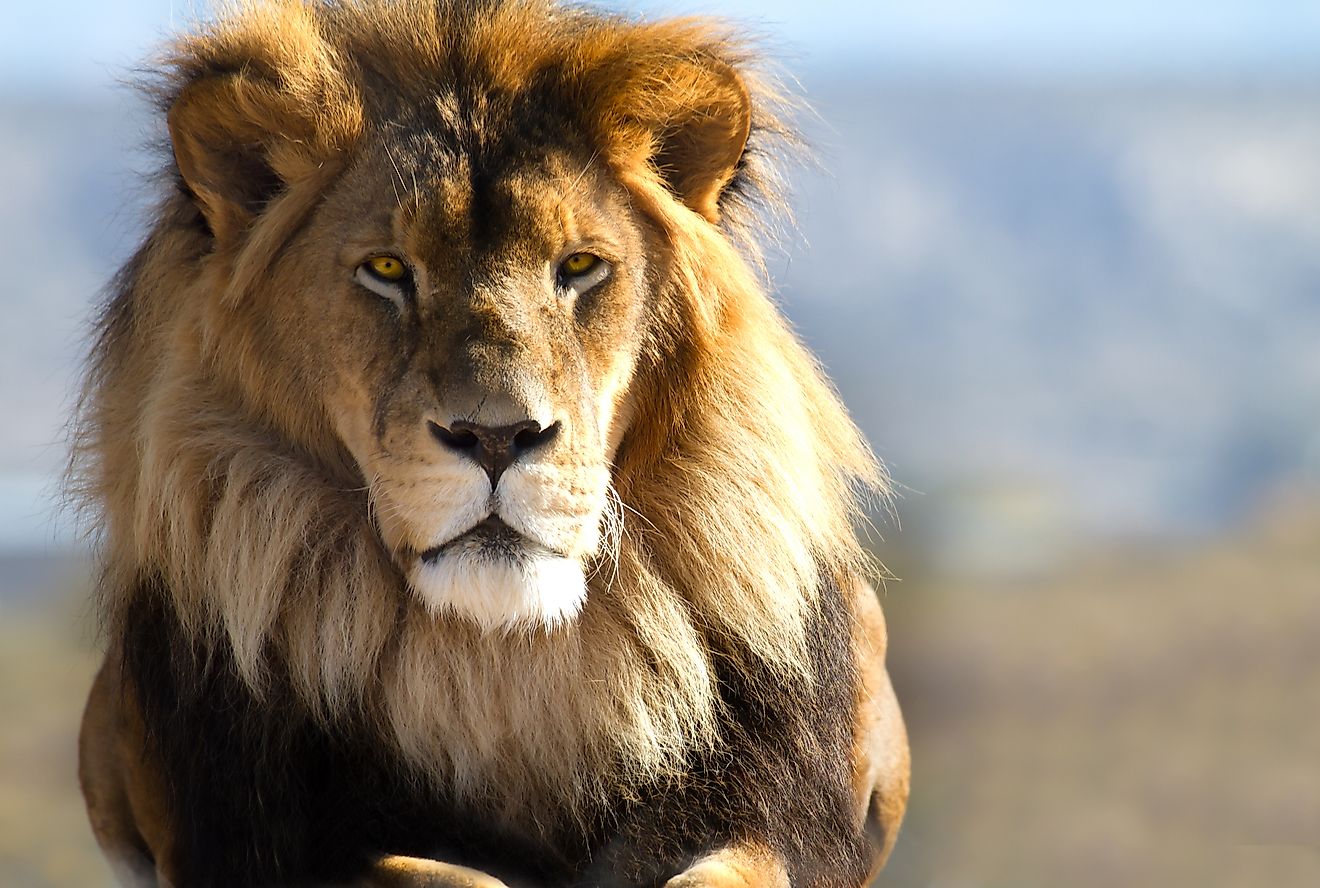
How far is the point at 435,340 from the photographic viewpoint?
2.31 metres

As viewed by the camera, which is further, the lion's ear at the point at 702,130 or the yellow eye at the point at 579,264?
the lion's ear at the point at 702,130

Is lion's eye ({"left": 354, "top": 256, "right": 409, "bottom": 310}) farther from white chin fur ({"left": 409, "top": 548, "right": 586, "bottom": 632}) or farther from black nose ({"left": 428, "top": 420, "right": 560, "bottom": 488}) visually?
white chin fur ({"left": 409, "top": 548, "right": 586, "bottom": 632})

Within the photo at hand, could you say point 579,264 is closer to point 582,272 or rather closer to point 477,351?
point 582,272

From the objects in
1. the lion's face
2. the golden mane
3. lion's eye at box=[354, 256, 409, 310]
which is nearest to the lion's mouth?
the lion's face

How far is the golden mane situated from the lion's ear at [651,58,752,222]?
3cm

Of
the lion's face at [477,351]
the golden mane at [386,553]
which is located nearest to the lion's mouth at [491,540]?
the lion's face at [477,351]

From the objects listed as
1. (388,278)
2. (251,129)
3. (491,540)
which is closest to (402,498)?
(491,540)

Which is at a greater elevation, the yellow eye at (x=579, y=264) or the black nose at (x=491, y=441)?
the yellow eye at (x=579, y=264)

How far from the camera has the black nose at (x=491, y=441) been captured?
2209 mm

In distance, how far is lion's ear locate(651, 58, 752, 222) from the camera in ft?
8.46

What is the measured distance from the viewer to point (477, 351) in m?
2.26

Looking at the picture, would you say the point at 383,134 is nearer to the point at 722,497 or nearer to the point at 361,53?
the point at 361,53

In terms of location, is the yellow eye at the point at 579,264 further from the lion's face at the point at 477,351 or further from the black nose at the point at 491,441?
the black nose at the point at 491,441

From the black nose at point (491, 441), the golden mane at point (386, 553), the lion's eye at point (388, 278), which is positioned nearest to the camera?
the black nose at point (491, 441)
